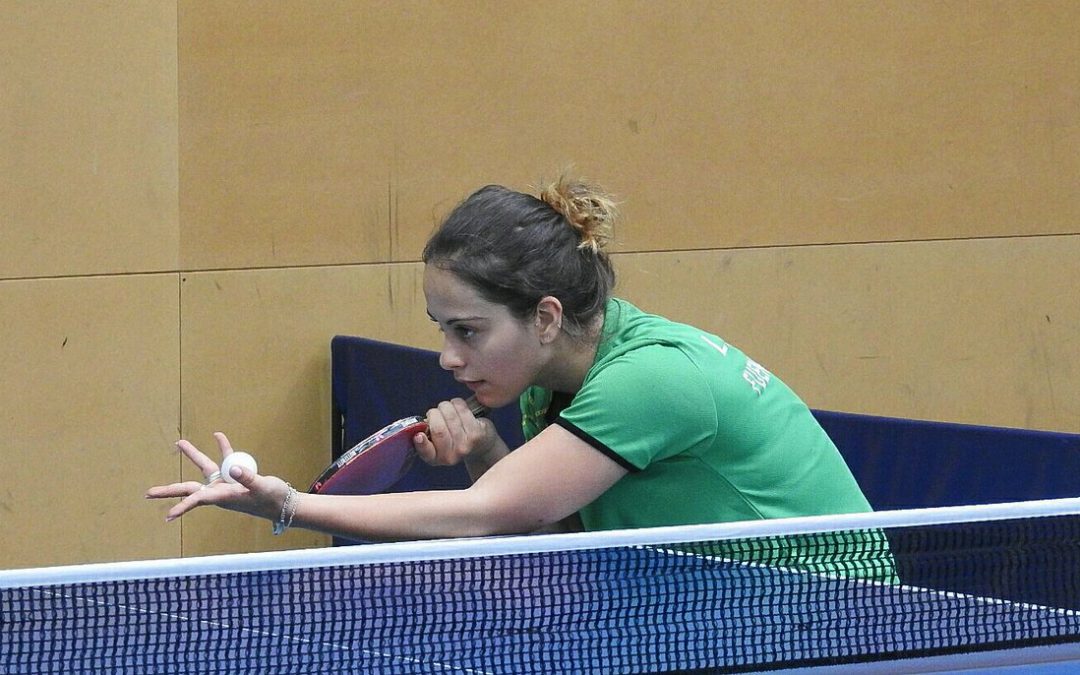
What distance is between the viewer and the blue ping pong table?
1347mm

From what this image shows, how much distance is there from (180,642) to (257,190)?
243 centimetres

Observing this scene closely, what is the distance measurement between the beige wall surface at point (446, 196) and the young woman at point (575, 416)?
5.77 feet

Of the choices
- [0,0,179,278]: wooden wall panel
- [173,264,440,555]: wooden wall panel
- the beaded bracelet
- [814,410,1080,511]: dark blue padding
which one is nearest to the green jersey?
the beaded bracelet

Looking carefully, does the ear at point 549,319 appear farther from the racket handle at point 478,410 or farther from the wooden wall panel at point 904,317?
the wooden wall panel at point 904,317

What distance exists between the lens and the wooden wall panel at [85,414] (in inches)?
139

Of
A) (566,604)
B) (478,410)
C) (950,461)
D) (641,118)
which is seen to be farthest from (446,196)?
(566,604)

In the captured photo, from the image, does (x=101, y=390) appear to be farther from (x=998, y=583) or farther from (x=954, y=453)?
(x=998, y=583)

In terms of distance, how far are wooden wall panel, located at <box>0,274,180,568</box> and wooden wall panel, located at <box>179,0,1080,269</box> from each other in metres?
0.25

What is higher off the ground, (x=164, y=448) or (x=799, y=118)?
(x=799, y=118)

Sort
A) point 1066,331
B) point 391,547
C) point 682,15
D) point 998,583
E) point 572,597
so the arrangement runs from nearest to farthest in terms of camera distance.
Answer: point 391,547 < point 572,597 < point 998,583 < point 682,15 < point 1066,331

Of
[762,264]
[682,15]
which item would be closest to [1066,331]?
[762,264]

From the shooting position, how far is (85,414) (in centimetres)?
359

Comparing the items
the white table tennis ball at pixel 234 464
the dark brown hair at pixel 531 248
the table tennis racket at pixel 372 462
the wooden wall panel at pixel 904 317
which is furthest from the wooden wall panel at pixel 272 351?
the white table tennis ball at pixel 234 464

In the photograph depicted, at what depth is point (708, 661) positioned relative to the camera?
4.55ft
